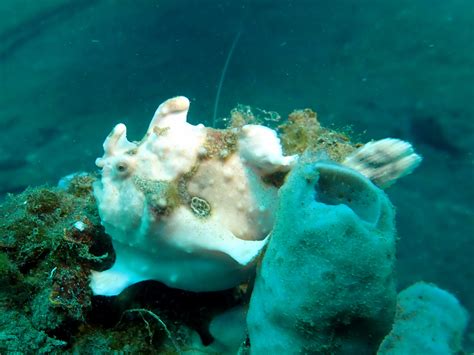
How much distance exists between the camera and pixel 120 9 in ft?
42.2

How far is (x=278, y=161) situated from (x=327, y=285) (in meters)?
0.95

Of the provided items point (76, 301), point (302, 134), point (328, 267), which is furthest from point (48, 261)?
point (302, 134)

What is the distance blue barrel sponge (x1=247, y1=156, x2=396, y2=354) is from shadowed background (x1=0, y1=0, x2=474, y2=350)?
1042 cm

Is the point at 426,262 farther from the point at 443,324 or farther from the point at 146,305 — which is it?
Answer: the point at 146,305

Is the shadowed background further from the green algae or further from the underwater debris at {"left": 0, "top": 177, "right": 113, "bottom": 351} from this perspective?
the green algae

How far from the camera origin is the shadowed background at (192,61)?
39.6 ft

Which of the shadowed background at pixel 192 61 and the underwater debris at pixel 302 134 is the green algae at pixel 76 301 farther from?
the shadowed background at pixel 192 61

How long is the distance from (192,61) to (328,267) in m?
12.2

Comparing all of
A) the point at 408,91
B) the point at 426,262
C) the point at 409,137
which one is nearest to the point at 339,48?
the point at 408,91

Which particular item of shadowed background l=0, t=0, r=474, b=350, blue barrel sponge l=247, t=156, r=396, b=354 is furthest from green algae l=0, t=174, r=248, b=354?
shadowed background l=0, t=0, r=474, b=350

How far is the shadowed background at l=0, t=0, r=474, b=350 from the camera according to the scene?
12.1 meters

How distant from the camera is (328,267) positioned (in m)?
1.59

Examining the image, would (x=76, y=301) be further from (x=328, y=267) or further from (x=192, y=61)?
(x=192, y=61)

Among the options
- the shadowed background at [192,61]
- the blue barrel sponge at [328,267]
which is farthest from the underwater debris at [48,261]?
the shadowed background at [192,61]
